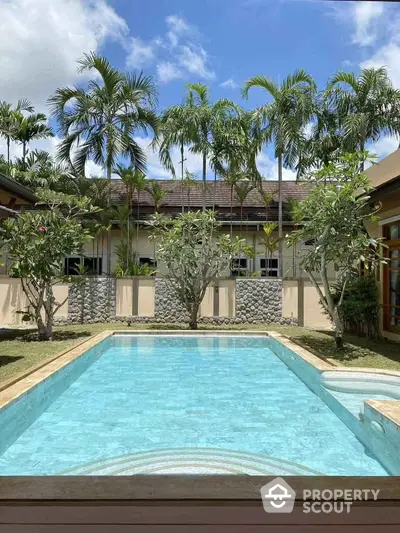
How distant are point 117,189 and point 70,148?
11.2 feet

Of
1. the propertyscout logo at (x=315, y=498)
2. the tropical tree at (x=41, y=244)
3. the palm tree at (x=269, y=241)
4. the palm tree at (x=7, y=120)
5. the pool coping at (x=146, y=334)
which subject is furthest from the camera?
the palm tree at (x=7, y=120)

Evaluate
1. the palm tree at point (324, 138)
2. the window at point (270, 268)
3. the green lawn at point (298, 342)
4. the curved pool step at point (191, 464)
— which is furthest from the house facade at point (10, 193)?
the window at point (270, 268)

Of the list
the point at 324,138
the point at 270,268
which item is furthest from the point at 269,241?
the point at 324,138

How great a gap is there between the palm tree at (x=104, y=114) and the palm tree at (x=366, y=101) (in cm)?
681

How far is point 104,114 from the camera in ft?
53.4

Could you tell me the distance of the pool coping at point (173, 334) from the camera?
4.72 m

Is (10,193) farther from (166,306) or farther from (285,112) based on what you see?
(285,112)

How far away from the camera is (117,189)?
19.5 metres

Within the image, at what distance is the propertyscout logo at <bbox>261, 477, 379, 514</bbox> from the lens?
7.70 feet

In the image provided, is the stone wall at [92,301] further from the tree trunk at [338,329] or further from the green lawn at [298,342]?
the tree trunk at [338,329]

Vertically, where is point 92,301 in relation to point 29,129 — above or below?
below

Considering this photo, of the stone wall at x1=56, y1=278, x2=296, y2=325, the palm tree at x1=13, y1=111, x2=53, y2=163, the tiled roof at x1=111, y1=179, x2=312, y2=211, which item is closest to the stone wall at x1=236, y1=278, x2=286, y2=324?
the stone wall at x1=56, y1=278, x2=296, y2=325

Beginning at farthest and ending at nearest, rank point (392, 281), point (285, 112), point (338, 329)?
point (285, 112), point (392, 281), point (338, 329)

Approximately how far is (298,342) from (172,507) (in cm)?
834
